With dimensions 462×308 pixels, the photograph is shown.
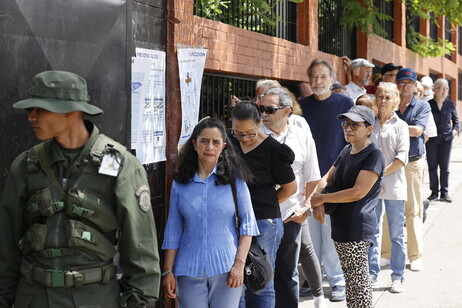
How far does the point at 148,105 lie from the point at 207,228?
1497 millimetres

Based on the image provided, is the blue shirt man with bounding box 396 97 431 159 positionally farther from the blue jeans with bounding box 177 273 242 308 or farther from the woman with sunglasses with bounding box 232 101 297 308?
the blue jeans with bounding box 177 273 242 308

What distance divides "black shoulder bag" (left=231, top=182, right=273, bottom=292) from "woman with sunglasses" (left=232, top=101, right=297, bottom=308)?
14.3 inches

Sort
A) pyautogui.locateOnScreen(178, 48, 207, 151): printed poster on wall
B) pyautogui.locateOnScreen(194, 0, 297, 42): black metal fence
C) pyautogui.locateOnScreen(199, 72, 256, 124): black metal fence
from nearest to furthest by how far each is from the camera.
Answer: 1. pyautogui.locateOnScreen(178, 48, 207, 151): printed poster on wall
2. pyautogui.locateOnScreen(199, 72, 256, 124): black metal fence
3. pyautogui.locateOnScreen(194, 0, 297, 42): black metal fence

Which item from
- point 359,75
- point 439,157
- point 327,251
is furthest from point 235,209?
point 439,157

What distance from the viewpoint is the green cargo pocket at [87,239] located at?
3.01 metres

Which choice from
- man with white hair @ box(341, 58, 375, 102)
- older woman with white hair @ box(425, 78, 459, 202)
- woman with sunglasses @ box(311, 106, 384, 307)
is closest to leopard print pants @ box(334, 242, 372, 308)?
woman with sunglasses @ box(311, 106, 384, 307)

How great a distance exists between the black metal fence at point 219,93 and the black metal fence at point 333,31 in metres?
3.28

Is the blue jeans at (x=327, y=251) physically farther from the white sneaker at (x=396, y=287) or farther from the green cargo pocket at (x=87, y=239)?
the green cargo pocket at (x=87, y=239)

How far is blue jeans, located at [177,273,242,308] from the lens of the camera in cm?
415

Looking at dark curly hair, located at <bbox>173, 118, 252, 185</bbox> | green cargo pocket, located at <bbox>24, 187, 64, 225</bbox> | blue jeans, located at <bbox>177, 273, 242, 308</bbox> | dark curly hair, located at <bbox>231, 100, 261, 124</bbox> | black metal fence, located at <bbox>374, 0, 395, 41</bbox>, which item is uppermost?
black metal fence, located at <bbox>374, 0, 395, 41</bbox>

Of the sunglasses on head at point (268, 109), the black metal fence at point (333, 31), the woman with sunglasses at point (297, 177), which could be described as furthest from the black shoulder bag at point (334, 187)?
the black metal fence at point (333, 31)

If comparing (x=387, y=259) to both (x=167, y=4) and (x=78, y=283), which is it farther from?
(x=78, y=283)

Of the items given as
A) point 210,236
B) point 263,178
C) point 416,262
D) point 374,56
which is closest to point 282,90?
point 263,178

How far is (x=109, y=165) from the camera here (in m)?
3.09
